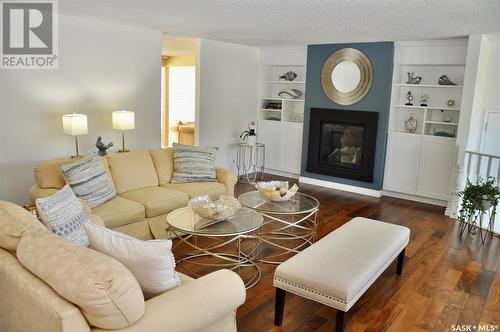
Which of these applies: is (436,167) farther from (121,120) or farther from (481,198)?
(121,120)

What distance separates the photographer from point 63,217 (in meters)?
2.60

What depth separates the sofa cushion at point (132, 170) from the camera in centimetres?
Result: 422

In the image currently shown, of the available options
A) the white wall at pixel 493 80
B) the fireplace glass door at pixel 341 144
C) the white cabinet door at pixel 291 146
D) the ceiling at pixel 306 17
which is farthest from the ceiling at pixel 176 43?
the white wall at pixel 493 80

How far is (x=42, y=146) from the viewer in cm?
468

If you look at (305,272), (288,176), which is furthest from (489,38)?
(305,272)

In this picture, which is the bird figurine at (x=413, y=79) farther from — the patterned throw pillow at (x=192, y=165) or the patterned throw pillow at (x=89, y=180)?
the patterned throw pillow at (x=89, y=180)

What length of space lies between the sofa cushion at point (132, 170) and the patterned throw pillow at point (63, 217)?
4.84 ft

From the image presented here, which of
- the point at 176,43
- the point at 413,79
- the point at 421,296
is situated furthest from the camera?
the point at 176,43

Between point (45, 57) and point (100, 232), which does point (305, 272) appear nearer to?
point (100, 232)

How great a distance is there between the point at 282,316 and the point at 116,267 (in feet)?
4.83

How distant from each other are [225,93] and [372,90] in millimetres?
2366

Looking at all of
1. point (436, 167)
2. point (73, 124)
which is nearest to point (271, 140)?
point (436, 167)

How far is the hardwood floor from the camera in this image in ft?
9.29

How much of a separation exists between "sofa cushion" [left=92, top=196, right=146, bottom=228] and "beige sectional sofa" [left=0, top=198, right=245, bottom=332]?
1294 millimetres
